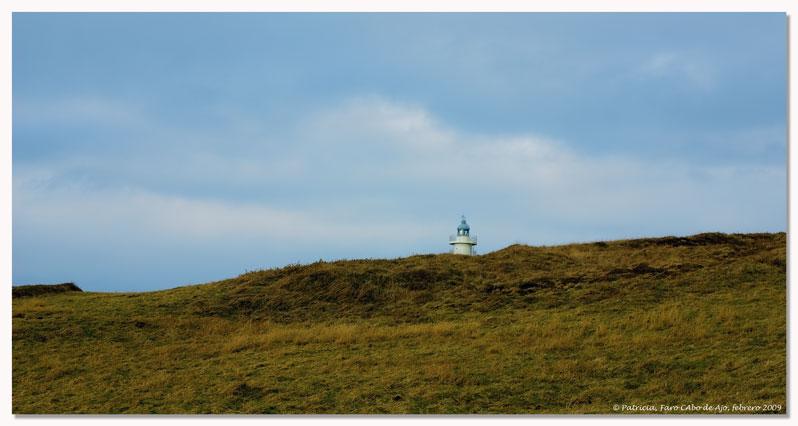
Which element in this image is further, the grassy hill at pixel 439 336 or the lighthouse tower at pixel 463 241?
the lighthouse tower at pixel 463 241

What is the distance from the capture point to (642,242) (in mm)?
35531

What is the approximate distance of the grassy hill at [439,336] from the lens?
16.0 meters

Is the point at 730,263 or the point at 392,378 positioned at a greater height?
the point at 730,263

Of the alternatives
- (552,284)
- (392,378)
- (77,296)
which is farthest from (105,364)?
(552,284)

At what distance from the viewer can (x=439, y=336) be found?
22.4 metres

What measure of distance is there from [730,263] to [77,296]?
2882 cm

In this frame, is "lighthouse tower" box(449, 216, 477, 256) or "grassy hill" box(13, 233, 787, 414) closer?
Answer: "grassy hill" box(13, 233, 787, 414)

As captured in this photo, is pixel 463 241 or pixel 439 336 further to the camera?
pixel 463 241

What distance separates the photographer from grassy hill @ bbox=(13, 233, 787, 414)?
1596cm

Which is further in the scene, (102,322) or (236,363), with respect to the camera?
(102,322)
